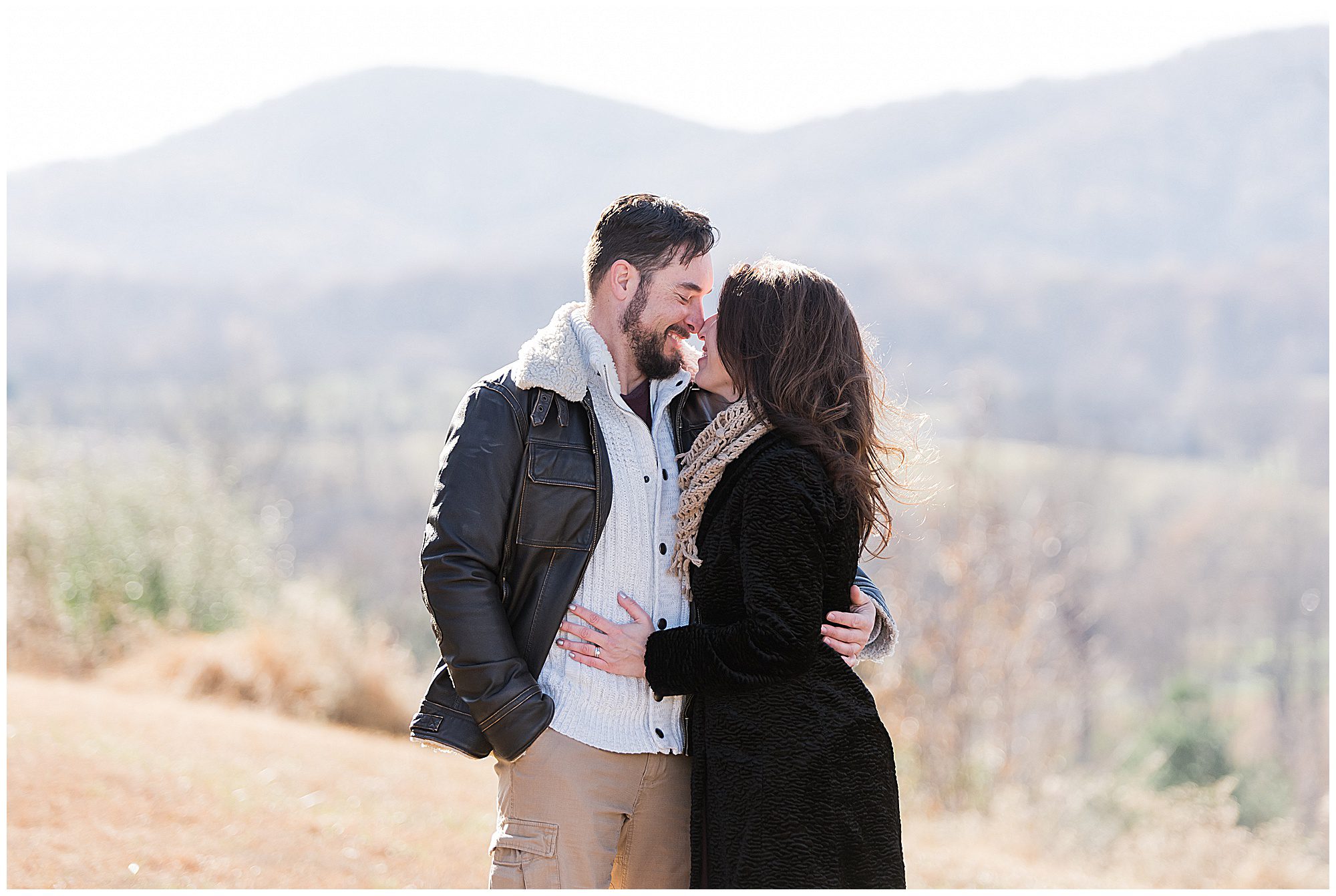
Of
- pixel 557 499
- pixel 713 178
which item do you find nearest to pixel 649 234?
pixel 557 499

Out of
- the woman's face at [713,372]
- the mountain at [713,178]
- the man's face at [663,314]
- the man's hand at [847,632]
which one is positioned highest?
the mountain at [713,178]

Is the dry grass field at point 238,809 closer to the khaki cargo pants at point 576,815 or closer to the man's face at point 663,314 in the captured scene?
the khaki cargo pants at point 576,815

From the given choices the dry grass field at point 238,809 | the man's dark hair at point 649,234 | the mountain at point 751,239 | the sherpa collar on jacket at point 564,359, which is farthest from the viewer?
the mountain at point 751,239

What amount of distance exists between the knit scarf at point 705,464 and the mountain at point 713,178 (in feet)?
258

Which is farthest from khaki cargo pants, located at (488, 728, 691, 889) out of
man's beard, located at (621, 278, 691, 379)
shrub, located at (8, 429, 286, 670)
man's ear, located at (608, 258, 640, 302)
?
shrub, located at (8, 429, 286, 670)

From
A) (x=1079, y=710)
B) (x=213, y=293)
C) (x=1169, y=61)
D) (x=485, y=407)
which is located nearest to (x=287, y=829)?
(x=485, y=407)

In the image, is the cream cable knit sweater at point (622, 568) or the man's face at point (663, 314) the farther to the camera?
the man's face at point (663, 314)

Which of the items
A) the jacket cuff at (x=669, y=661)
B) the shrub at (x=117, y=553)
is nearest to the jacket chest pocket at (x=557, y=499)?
the jacket cuff at (x=669, y=661)

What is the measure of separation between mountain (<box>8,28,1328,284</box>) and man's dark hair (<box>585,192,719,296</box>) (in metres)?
78.4

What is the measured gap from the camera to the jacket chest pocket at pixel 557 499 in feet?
8.41

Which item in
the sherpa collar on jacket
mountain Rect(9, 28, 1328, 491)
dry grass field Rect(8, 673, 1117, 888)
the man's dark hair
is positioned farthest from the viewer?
mountain Rect(9, 28, 1328, 491)

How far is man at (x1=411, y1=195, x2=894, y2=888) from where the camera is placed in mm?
2479

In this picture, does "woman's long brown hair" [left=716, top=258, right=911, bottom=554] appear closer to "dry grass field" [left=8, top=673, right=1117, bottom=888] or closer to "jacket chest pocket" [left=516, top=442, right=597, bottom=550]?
"jacket chest pocket" [left=516, top=442, right=597, bottom=550]

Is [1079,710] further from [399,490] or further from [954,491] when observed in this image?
[399,490]
